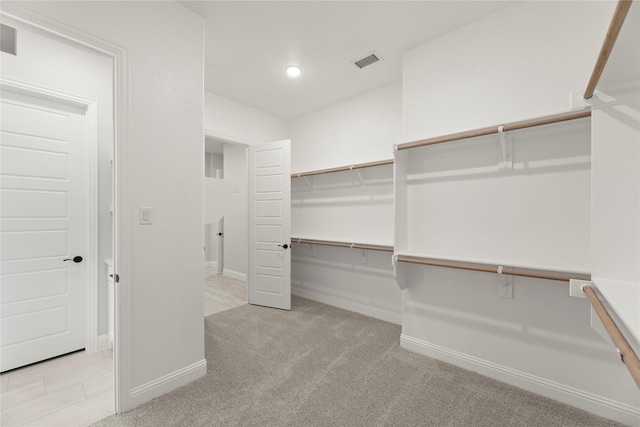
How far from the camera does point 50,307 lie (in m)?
2.38

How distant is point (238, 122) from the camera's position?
369 cm

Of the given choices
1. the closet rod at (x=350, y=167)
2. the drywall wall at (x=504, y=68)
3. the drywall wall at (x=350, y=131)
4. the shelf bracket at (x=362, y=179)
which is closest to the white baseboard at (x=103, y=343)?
the closet rod at (x=350, y=167)

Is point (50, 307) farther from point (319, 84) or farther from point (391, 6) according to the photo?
point (391, 6)

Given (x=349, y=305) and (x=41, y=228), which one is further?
(x=349, y=305)

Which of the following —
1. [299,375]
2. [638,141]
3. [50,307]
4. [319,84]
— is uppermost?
[319,84]

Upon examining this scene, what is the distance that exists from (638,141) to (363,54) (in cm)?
220

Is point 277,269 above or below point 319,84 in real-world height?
below

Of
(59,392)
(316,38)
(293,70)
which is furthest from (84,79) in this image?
(59,392)

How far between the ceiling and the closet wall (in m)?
0.25

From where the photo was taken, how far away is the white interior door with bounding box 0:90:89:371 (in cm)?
219

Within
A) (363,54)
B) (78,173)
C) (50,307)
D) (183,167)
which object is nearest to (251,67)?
(363,54)

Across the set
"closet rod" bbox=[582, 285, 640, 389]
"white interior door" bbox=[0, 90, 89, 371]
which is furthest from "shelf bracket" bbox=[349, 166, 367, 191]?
"white interior door" bbox=[0, 90, 89, 371]

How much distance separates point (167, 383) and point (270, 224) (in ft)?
6.85

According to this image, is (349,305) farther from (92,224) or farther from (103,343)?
(92,224)
